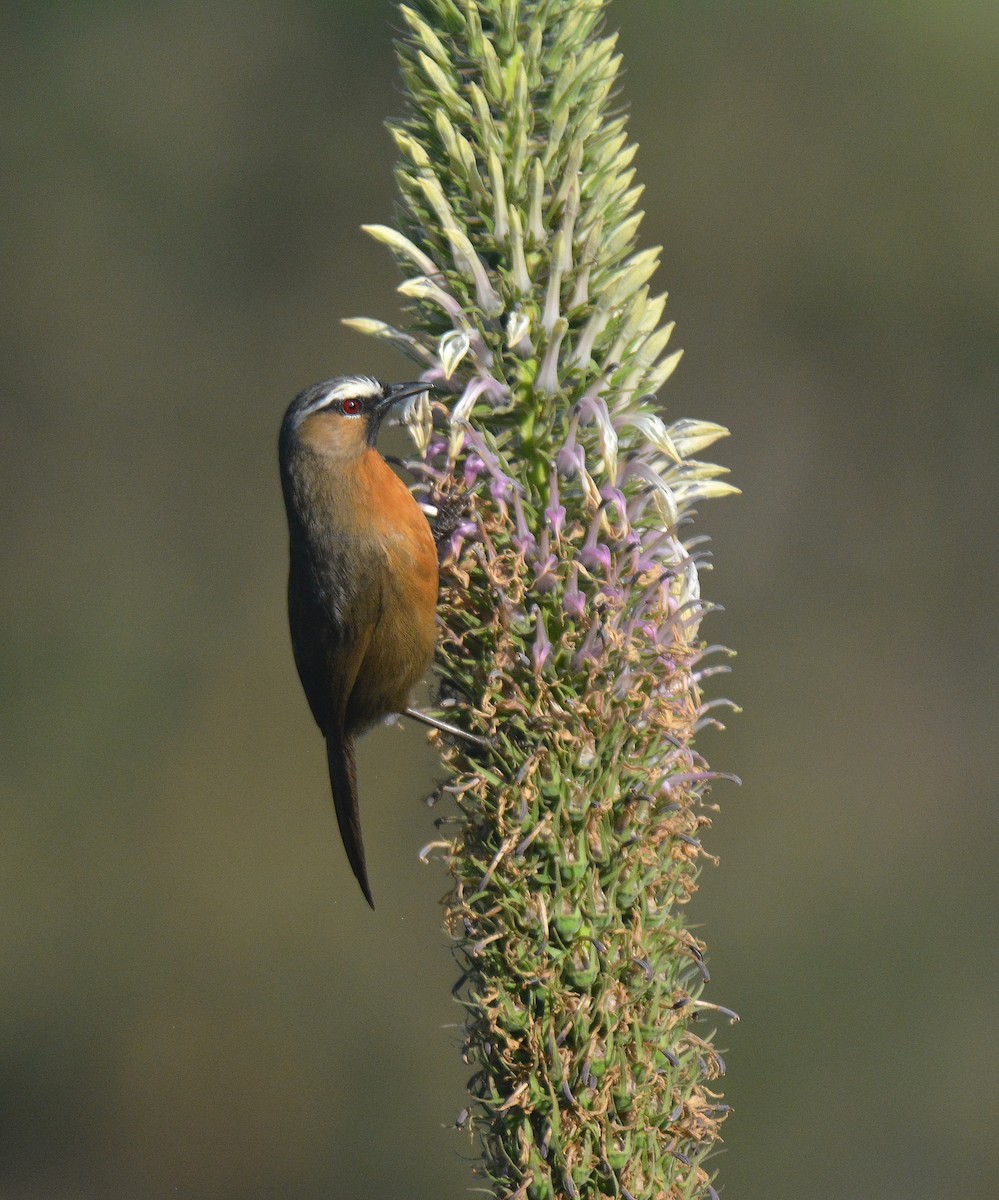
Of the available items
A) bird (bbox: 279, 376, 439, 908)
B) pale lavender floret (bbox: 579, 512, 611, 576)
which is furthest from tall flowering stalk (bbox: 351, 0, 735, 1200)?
bird (bbox: 279, 376, 439, 908)

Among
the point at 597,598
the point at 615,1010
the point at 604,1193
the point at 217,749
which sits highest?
the point at 597,598

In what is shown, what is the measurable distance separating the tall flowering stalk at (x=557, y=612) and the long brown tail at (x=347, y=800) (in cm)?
74

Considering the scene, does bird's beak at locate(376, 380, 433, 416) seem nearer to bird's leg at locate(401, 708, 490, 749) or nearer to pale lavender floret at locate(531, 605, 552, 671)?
pale lavender floret at locate(531, 605, 552, 671)

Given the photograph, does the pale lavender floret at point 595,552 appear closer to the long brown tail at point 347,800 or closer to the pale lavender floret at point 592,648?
the pale lavender floret at point 592,648

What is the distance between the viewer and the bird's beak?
10.9ft

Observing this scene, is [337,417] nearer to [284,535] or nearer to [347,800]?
[347,800]

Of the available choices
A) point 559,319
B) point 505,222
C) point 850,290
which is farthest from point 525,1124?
point 850,290

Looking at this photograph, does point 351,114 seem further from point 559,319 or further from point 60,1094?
point 559,319

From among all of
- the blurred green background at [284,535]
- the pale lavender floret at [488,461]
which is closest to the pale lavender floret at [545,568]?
the pale lavender floret at [488,461]

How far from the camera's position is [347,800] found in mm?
3887

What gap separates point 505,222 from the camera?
300 cm

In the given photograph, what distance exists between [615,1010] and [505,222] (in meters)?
1.66

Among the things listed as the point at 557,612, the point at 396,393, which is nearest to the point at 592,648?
the point at 557,612

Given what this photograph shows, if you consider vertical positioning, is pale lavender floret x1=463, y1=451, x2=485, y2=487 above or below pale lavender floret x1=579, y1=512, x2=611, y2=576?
above
